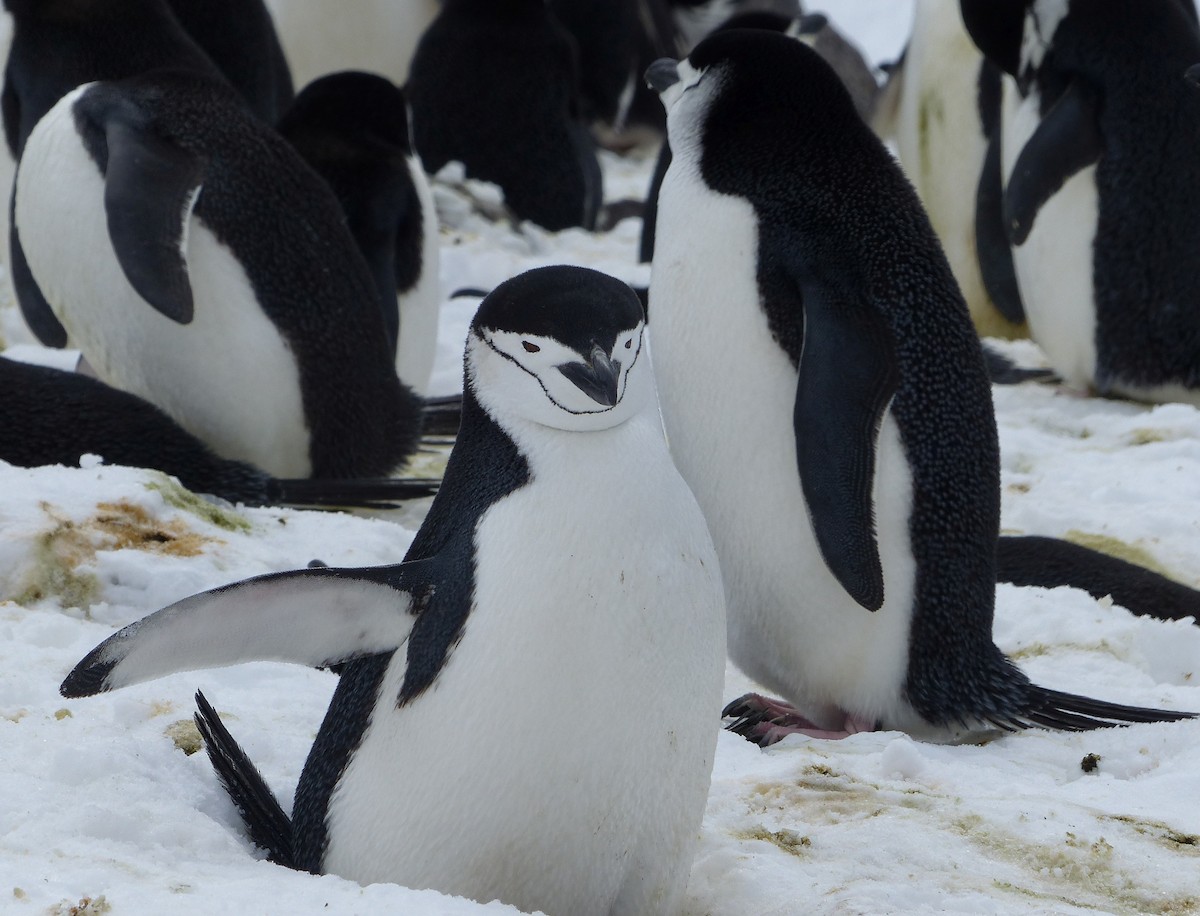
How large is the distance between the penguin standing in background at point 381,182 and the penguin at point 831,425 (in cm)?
181

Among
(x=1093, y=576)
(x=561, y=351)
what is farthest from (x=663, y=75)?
(x=561, y=351)

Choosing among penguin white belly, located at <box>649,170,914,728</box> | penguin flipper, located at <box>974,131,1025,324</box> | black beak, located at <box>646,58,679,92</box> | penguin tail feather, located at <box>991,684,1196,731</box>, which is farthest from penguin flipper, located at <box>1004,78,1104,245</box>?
penguin tail feather, located at <box>991,684,1196,731</box>

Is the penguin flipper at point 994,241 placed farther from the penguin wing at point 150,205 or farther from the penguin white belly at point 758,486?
the penguin white belly at point 758,486

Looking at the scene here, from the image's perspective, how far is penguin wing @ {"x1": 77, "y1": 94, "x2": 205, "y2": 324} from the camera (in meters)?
3.38

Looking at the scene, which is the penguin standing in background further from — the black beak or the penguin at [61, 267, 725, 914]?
the penguin at [61, 267, 725, 914]

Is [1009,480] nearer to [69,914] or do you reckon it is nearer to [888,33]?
[69,914]

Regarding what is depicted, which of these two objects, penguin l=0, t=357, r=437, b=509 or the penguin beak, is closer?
the penguin beak

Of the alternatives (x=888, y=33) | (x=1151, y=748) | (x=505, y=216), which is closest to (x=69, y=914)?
(x=1151, y=748)

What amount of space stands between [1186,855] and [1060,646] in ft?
3.25

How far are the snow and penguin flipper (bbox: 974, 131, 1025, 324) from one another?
2.46 meters

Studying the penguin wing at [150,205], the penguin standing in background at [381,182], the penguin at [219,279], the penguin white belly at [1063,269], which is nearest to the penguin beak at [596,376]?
the penguin wing at [150,205]

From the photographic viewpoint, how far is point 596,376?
1772 mm

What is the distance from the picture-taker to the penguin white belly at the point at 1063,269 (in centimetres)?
482

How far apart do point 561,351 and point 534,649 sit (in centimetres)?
31
